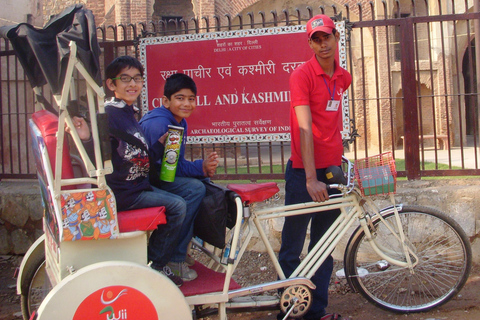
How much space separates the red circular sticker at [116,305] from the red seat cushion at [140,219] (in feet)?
1.09

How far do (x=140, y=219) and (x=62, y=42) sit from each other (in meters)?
1.03

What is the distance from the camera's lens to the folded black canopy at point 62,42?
234 cm

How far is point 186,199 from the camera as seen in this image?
2.93 metres

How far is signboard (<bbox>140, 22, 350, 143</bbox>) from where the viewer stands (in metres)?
4.92

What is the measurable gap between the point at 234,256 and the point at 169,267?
16.6 inches

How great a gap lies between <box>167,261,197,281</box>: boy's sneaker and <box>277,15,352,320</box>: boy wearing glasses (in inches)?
27.3

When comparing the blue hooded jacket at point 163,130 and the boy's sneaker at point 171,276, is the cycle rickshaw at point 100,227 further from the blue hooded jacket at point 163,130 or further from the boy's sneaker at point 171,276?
the blue hooded jacket at point 163,130

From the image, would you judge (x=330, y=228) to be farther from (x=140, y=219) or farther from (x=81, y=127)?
(x=81, y=127)

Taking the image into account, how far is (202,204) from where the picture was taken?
9.61ft

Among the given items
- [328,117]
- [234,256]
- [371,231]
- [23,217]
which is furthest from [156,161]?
[23,217]

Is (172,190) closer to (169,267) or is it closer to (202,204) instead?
(202,204)

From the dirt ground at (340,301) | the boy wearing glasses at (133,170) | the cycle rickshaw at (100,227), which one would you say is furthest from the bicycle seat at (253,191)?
the dirt ground at (340,301)

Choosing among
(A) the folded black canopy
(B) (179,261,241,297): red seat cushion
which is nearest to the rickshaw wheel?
(B) (179,261,241,297): red seat cushion

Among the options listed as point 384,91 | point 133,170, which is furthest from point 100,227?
point 384,91
